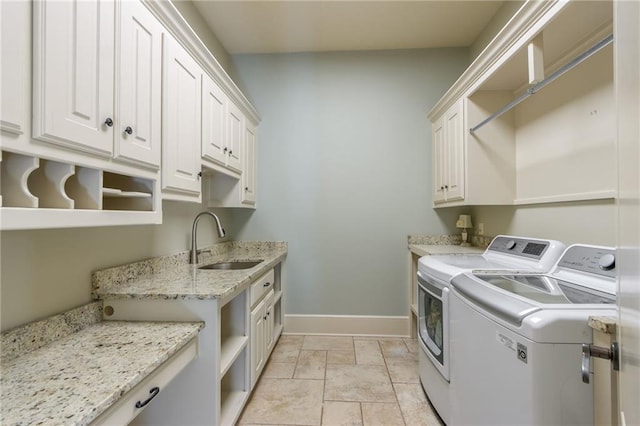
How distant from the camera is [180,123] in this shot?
1.50 m

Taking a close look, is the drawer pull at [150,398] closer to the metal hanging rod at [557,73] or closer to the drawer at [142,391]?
the drawer at [142,391]

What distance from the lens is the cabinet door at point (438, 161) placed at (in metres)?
2.57

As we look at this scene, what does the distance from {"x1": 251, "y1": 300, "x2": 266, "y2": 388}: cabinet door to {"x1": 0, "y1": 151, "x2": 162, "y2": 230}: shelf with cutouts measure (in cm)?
100

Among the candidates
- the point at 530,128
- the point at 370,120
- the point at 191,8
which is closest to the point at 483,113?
the point at 530,128

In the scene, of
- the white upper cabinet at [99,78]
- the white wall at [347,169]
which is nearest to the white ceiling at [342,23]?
the white wall at [347,169]

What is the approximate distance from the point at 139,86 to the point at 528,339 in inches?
68.3

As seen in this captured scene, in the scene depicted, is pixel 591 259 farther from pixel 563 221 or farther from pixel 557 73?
pixel 557 73

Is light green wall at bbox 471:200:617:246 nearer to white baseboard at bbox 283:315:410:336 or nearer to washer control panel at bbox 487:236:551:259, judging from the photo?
washer control panel at bbox 487:236:551:259

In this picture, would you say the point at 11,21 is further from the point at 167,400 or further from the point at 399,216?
the point at 399,216

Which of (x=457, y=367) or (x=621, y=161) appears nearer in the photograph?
(x=621, y=161)

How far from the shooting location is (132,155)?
111 centimetres

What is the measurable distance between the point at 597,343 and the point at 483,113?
6.06 feet

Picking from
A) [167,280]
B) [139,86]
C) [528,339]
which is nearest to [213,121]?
[139,86]

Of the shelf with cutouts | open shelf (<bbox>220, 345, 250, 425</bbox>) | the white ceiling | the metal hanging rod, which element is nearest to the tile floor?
open shelf (<bbox>220, 345, 250, 425</bbox>)
